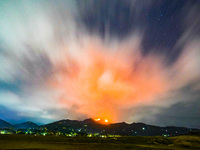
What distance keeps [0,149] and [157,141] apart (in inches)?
2892

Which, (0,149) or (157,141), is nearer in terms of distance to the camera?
(0,149)

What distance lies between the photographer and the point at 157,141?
8100 cm

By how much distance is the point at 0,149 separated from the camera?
40156 millimetres
